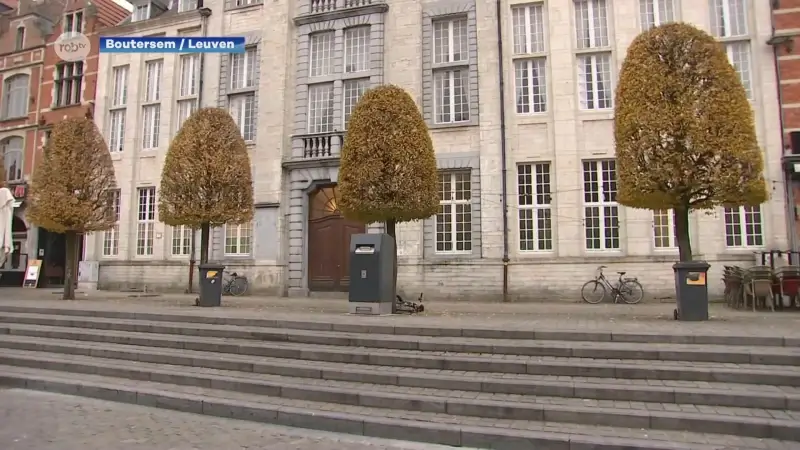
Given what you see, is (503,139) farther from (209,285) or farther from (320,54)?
(209,285)

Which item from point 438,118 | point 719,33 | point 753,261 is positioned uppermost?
point 719,33

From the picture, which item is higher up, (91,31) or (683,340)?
(91,31)

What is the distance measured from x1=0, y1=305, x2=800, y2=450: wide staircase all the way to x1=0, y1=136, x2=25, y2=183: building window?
699 inches

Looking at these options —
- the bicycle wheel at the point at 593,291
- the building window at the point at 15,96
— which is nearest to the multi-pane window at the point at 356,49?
the bicycle wheel at the point at 593,291

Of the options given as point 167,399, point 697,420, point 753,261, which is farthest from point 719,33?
point 167,399

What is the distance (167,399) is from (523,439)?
4.47 metres

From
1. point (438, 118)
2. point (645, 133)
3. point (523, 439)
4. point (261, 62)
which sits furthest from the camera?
point (261, 62)

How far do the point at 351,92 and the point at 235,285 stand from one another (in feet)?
24.3

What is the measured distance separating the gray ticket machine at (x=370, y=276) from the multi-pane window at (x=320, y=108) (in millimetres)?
8081

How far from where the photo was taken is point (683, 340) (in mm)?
7371

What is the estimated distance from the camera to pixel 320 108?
18.3 meters

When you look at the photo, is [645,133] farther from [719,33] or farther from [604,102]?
[719,33]

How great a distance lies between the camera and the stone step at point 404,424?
5160 millimetres

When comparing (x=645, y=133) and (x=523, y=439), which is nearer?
(x=523, y=439)
